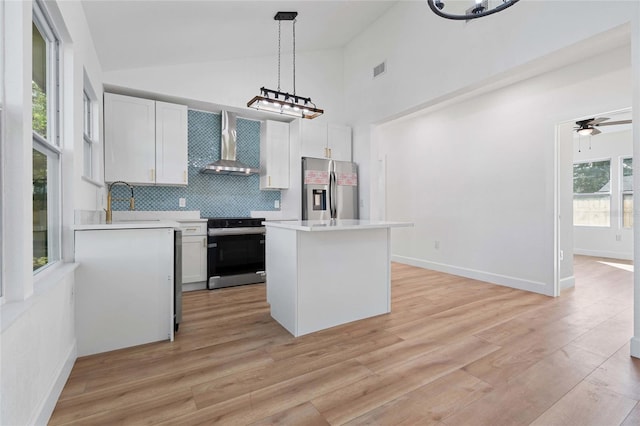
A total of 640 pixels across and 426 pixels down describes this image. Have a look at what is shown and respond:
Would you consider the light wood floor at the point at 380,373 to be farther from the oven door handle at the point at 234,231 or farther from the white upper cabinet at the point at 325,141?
the white upper cabinet at the point at 325,141

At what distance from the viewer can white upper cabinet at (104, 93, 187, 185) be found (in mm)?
3604

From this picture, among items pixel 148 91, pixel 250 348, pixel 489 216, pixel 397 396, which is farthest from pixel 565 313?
pixel 148 91

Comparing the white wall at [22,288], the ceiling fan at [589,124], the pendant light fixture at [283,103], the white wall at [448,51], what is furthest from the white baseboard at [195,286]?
the ceiling fan at [589,124]

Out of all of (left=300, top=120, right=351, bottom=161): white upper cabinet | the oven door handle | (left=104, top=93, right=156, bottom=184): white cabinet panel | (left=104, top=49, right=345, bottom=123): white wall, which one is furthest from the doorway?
(left=104, top=93, right=156, bottom=184): white cabinet panel

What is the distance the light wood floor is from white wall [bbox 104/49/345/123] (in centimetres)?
283

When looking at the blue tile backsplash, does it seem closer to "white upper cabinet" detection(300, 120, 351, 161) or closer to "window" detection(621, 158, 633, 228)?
"white upper cabinet" detection(300, 120, 351, 161)

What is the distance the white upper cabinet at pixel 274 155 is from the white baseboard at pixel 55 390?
10.3 feet

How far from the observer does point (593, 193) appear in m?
6.61

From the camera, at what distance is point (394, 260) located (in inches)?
229

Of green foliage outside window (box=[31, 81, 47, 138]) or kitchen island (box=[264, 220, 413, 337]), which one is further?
kitchen island (box=[264, 220, 413, 337])

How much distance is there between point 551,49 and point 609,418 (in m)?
2.70

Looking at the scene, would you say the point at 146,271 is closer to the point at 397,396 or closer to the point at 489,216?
the point at 397,396

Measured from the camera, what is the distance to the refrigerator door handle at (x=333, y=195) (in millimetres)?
4852

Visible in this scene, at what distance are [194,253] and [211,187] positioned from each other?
1.12 metres
